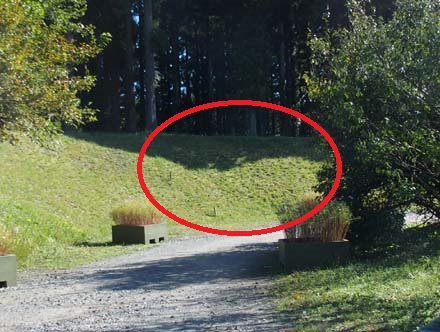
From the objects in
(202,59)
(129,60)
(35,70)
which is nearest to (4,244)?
(35,70)

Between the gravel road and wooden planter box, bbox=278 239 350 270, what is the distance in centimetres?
54

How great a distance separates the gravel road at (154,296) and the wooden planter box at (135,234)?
3.20m

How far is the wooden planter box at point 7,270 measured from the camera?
12.4 m

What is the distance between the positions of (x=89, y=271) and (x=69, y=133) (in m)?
22.0

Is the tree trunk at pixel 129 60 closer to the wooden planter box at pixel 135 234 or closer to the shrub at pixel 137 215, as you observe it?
the shrub at pixel 137 215

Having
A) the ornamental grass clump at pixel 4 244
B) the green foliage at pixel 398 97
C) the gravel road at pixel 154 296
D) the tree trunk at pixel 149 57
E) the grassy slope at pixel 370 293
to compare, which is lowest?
the gravel road at pixel 154 296

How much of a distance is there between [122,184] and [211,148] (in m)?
8.97

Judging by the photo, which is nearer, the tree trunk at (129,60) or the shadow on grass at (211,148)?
the shadow on grass at (211,148)

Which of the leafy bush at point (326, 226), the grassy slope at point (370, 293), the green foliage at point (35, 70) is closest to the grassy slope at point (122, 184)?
the green foliage at point (35, 70)

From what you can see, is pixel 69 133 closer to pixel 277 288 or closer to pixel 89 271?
pixel 89 271

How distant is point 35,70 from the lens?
43.7 ft

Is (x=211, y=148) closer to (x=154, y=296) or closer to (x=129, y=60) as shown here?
(x=129, y=60)

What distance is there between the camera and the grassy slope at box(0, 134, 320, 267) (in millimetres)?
19703

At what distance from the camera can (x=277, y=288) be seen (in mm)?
10500
